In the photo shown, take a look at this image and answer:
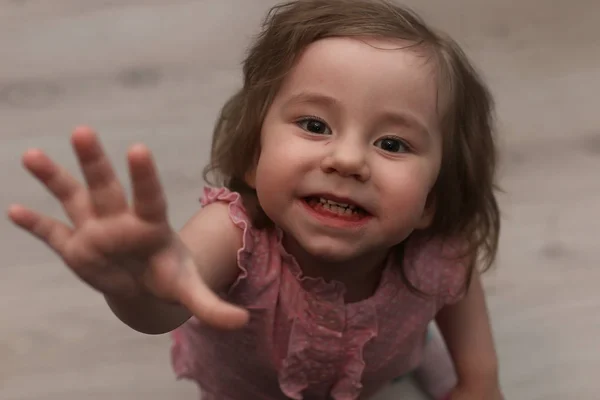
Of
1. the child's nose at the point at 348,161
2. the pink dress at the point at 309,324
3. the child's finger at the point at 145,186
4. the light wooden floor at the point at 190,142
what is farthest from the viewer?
the light wooden floor at the point at 190,142

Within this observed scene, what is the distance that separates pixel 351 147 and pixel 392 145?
5 centimetres

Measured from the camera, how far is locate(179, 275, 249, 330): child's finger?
444mm

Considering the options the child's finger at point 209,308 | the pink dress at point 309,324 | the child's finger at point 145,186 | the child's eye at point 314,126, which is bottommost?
the pink dress at point 309,324

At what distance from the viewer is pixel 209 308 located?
45cm

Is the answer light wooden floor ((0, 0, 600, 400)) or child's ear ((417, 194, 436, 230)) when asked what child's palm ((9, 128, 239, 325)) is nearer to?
child's ear ((417, 194, 436, 230))

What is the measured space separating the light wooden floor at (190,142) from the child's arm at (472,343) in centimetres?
11

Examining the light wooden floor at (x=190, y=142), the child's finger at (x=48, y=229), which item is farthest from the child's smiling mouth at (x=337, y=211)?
the light wooden floor at (x=190, y=142)

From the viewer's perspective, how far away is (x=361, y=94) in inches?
23.6

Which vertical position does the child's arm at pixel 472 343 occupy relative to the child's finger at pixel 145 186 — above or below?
below

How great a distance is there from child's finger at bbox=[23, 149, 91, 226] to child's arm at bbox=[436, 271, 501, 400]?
50cm

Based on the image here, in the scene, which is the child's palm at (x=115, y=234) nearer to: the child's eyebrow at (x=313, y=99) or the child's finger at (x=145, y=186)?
the child's finger at (x=145, y=186)

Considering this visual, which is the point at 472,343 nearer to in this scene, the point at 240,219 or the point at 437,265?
the point at 437,265

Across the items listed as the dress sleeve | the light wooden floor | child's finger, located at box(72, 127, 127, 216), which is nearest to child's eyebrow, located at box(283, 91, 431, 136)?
the dress sleeve

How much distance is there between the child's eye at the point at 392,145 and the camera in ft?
2.05
